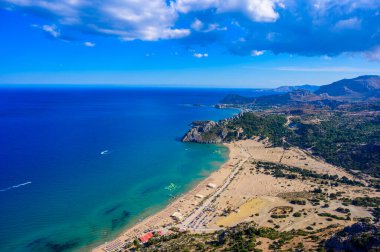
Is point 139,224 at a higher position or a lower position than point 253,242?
lower

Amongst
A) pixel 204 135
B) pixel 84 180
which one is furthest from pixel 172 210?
pixel 204 135

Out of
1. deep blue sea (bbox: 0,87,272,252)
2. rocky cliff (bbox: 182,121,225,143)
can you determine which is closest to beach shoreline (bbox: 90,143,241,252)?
deep blue sea (bbox: 0,87,272,252)

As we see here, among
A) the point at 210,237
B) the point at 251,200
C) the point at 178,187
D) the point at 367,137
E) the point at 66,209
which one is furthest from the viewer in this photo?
the point at 367,137

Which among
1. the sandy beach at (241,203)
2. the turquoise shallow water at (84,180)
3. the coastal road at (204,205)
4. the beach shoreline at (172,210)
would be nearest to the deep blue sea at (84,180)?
the turquoise shallow water at (84,180)

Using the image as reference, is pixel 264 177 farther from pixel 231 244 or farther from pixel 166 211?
pixel 231 244

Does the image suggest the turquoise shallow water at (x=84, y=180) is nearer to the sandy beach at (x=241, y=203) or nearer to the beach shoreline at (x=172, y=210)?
the beach shoreline at (x=172, y=210)

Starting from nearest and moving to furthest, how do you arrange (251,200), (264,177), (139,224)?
(139,224) → (251,200) → (264,177)

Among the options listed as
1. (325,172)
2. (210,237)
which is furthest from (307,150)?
(210,237)

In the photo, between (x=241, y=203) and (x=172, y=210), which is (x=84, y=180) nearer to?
(x=172, y=210)
